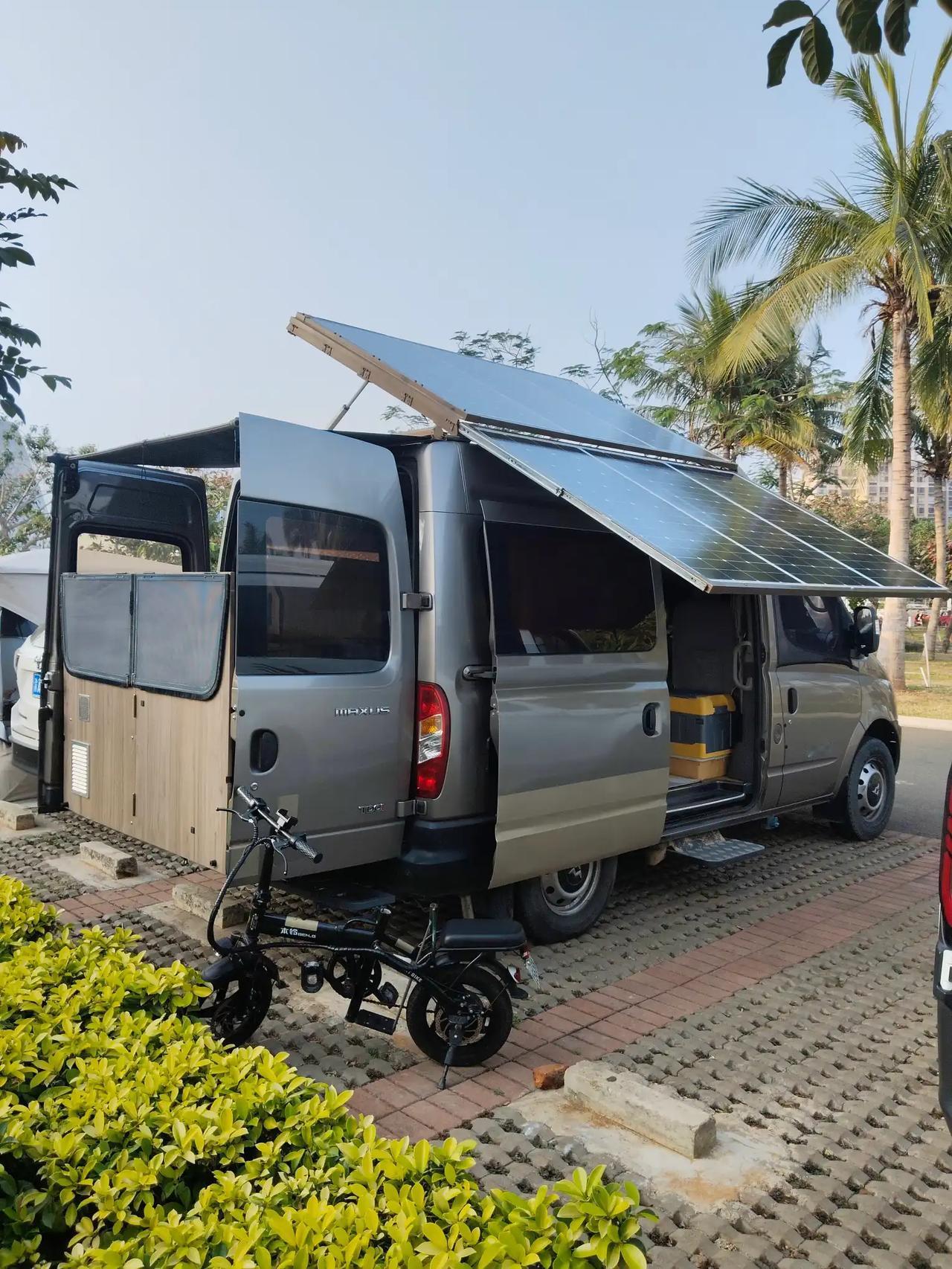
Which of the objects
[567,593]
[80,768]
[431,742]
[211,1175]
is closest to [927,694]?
[567,593]

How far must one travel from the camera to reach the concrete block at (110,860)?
635 cm

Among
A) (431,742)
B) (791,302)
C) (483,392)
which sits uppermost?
(791,302)

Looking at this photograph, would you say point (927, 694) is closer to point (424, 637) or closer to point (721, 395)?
point (721, 395)

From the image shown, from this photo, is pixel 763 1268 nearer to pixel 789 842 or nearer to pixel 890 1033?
pixel 890 1033

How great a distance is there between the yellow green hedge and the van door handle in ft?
4.58

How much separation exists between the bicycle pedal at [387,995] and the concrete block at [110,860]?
290 centimetres

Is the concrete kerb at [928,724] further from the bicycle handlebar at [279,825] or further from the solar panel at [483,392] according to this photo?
Result: the bicycle handlebar at [279,825]

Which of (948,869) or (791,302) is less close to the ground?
(791,302)

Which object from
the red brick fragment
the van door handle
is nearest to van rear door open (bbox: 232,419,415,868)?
the van door handle

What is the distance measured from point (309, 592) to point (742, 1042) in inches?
102

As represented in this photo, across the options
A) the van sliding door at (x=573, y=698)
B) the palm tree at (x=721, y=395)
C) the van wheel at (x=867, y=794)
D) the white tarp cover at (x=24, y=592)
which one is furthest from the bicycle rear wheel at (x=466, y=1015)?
the palm tree at (x=721, y=395)

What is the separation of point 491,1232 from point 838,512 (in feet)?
166

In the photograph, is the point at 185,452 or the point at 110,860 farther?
the point at 110,860

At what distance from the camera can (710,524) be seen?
5125mm
